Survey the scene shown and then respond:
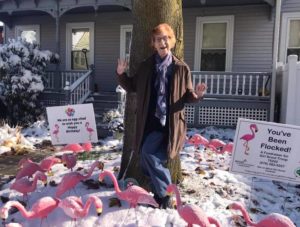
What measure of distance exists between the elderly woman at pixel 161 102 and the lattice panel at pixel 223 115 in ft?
24.1

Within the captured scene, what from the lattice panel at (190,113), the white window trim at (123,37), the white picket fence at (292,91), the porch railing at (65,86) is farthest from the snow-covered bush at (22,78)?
the white picket fence at (292,91)

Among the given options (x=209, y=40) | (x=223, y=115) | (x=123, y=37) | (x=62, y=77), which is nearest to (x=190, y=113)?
(x=223, y=115)

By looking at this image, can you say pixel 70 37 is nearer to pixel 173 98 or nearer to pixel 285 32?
pixel 285 32

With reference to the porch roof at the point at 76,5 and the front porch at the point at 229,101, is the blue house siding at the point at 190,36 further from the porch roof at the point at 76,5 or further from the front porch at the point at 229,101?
the front porch at the point at 229,101

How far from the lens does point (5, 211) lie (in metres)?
3.12

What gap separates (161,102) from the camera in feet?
11.7

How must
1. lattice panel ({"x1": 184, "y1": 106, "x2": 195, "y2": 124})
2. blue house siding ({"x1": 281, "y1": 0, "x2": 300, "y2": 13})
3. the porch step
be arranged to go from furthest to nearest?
1. the porch step
2. blue house siding ({"x1": 281, "y1": 0, "x2": 300, "y2": 13})
3. lattice panel ({"x1": 184, "y1": 106, "x2": 195, "y2": 124})

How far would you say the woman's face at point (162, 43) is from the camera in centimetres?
352

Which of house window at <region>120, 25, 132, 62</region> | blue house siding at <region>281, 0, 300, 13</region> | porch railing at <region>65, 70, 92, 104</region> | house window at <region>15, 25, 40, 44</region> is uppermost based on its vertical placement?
blue house siding at <region>281, 0, 300, 13</region>

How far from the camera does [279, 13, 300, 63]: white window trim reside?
454 inches

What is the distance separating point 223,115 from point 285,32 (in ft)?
10.7

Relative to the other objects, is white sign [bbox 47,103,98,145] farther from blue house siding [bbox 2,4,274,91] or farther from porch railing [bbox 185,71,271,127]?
blue house siding [bbox 2,4,274,91]

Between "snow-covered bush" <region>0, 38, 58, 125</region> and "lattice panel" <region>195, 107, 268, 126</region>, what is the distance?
5.35 meters

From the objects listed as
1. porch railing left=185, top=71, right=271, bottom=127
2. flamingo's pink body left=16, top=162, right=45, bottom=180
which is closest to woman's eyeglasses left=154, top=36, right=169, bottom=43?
flamingo's pink body left=16, top=162, right=45, bottom=180
